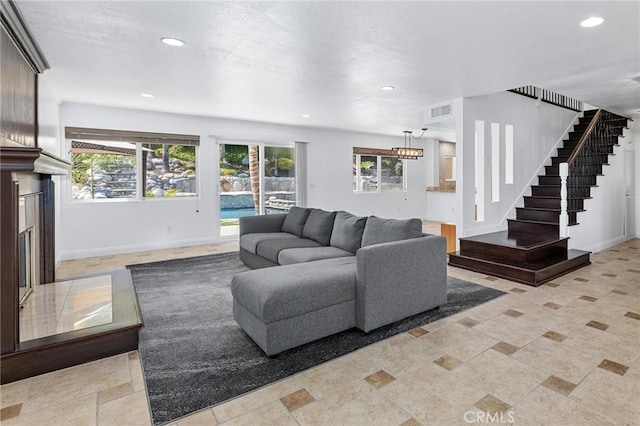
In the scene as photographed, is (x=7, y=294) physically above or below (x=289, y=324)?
above

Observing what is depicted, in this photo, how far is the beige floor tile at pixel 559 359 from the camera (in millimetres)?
2186

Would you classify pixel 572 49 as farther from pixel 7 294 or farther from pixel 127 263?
pixel 127 263

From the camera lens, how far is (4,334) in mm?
2111

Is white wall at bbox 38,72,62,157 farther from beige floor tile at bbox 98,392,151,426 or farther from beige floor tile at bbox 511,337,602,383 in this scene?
beige floor tile at bbox 511,337,602,383

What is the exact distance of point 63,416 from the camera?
1.83 m

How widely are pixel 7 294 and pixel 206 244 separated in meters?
4.55

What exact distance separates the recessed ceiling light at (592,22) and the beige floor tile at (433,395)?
2.83 metres

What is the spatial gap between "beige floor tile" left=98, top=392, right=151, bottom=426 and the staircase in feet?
13.0

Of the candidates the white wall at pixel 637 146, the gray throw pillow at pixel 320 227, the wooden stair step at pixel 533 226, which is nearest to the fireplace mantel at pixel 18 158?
the gray throw pillow at pixel 320 227

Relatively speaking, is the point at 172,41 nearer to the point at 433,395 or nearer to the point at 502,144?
the point at 433,395

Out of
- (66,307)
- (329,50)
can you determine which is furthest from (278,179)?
(66,307)

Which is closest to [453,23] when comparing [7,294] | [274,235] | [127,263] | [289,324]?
[289,324]

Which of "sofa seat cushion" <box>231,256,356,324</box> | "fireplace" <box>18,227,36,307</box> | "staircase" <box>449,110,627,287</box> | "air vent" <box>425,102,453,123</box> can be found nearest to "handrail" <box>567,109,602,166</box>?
"staircase" <box>449,110,627,287</box>

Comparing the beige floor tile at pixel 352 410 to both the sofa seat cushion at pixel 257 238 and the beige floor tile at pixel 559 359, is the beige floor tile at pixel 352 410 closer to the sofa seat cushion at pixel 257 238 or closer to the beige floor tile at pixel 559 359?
the beige floor tile at pixel 559 359
